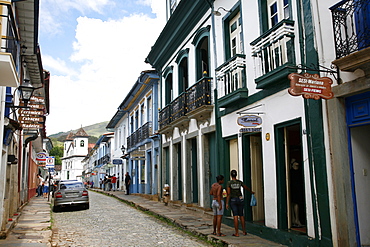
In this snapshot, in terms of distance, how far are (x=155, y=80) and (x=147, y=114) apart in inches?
105

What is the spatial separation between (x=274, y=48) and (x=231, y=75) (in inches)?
86.4

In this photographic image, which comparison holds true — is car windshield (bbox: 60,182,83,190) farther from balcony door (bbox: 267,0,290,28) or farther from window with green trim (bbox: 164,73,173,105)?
balcony door (bbox: 267,0,290,28)

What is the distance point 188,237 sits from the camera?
9.38m

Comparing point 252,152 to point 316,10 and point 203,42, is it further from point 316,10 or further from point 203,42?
point 203,42

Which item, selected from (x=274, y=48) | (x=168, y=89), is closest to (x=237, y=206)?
(x=274, y=48)

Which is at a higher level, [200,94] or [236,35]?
[236,35]

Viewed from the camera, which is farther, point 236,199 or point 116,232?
point 116,232

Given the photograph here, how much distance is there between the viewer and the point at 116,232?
1021 centimetres

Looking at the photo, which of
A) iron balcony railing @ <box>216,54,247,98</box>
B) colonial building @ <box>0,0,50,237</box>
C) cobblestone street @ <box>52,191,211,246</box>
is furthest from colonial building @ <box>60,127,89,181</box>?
iron balcony railing @ <box>216,54,247,98</box>

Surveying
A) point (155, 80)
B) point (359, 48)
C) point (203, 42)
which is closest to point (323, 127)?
point (359, 48)

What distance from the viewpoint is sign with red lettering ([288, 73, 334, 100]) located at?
5.81 meters

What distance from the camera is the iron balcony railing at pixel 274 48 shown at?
758 centimetres

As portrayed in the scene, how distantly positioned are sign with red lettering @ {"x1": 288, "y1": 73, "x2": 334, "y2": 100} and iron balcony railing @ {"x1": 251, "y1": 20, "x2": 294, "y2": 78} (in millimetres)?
1544

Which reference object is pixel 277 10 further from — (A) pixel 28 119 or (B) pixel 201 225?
(A) pixel 28 119
